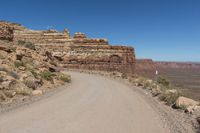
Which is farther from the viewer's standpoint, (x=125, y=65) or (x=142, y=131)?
(x=125, y=65)

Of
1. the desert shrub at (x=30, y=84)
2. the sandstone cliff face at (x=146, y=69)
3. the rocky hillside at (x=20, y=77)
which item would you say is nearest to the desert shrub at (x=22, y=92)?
the rocky hillside at (x=20, y=77)

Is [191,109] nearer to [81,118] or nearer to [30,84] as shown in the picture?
[81,118]

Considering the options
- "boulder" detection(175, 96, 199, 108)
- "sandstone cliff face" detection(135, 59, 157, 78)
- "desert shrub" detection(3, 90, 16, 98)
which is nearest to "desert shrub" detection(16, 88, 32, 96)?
"desert shrub" detection(3, 90, 16, 98)

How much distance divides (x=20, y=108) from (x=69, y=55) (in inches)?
1307

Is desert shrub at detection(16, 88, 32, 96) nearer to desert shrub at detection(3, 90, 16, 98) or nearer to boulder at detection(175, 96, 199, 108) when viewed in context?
desert shrub at detection(3, 90, 16, 98)

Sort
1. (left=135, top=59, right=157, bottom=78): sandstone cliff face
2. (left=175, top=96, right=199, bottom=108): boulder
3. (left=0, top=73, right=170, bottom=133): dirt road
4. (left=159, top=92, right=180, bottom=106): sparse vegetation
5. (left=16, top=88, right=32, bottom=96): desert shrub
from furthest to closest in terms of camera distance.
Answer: (left=135, top=59, right=157, bottom=78): sandstone cliff face < (left=16, top=88, right=32, bottom=96): desert shrub < (left=159, top=92, right=180, bottom=106): sparse vegetation < (left=175, top=96, right=199, bottom=108): boulder < (left=0, top=73, right=170, bottom=133): dirt road

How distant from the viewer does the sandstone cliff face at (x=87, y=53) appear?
4300 cm

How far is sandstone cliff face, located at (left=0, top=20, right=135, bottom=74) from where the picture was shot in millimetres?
43000

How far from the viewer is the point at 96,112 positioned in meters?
12.2

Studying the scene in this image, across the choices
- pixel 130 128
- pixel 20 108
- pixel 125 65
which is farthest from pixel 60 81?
pixel 125 65

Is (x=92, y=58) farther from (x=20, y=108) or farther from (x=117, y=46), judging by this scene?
(x=20, y=108)

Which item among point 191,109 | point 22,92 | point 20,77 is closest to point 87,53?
point 20,77

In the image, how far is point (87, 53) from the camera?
4500 centimetres

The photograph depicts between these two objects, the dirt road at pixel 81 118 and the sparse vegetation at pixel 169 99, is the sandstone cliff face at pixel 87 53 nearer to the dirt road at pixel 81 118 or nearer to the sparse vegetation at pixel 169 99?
the sparse vegetation at pixel 169 99
